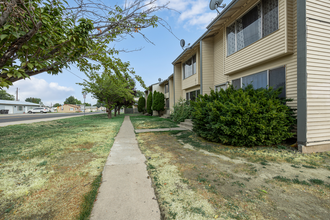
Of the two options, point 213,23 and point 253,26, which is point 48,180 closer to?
point 253,26

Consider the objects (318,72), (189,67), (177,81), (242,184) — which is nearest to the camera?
(242,184)

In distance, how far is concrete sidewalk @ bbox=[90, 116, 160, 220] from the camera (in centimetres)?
189

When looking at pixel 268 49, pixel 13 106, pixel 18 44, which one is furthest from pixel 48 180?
pixel 13 106

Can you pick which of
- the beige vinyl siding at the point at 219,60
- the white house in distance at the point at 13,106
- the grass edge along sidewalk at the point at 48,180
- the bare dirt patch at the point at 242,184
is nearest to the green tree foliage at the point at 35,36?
the grass edge along sidewalk at the point at 48,180

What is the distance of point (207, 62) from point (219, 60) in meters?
0.83

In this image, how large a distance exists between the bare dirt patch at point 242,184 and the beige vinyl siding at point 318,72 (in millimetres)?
841

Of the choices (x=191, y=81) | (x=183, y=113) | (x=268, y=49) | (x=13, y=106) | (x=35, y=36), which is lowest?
(x=183, y=113)

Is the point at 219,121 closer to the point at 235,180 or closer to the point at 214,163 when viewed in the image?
the point at 214,163

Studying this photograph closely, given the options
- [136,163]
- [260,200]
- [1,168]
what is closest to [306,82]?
[260,200]

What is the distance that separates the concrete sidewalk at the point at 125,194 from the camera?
6.20 ft

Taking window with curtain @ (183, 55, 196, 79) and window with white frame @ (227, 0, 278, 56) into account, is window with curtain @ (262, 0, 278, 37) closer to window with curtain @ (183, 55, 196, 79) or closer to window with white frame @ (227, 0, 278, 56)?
window with white frame @ (227, 0, 278, 56)

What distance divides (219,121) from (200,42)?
6.35m

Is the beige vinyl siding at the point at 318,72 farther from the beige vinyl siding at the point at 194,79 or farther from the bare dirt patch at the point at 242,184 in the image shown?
the beige vinyl siding at the point at 194,79

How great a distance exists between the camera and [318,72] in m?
4.59
